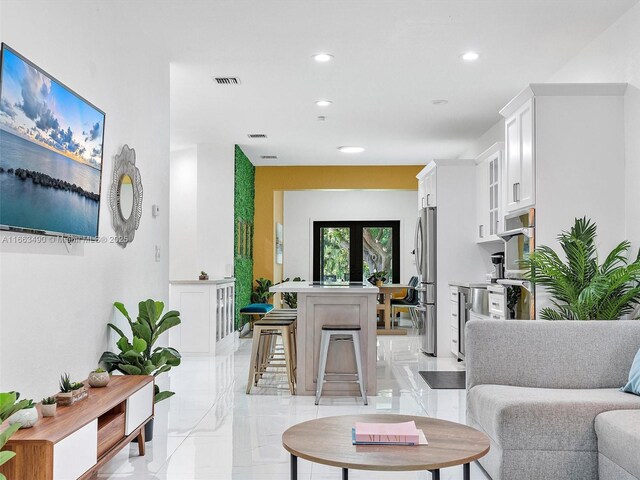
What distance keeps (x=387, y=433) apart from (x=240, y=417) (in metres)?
2.37

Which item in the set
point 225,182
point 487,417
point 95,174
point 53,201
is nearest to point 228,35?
point 95,174

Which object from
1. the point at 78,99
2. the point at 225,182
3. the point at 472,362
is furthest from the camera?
the point at 225,182

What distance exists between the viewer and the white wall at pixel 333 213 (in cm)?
1248

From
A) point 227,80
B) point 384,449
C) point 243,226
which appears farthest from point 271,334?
point 243,226

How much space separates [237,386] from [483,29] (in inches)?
138

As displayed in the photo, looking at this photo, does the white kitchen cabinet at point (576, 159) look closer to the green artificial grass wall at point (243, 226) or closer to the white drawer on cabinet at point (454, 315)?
the white drawer on cabinet at point (454, 315)

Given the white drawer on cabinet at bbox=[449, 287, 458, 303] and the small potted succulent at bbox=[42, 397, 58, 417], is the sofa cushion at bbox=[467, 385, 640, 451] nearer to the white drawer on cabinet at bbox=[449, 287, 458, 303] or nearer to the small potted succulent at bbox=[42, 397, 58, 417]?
the small potted succulent at bbox=[42, 397, 58, 417]

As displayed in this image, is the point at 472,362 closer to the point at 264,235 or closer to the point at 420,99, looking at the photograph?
the point at 420,99

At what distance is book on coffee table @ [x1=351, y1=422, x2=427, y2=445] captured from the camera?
7.22ft

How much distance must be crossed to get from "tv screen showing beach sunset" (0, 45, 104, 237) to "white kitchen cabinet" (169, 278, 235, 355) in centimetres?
389

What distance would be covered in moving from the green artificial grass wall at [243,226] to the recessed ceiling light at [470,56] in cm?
413

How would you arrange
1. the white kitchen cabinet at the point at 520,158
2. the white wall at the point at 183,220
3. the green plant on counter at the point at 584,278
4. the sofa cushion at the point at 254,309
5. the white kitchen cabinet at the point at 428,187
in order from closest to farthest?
the green plant on counter at the point at 584,278, the white kitchen cabinet at the point at 520,158, the white kitchen cabinet at the point at 428,187, the white wall at the point at 183,220, the sofa cushion at the point at 254,309

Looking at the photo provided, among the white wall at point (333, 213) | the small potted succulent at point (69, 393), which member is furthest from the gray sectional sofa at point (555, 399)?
the white wall at point (333, 213)

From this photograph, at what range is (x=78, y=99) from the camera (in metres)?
3.15
